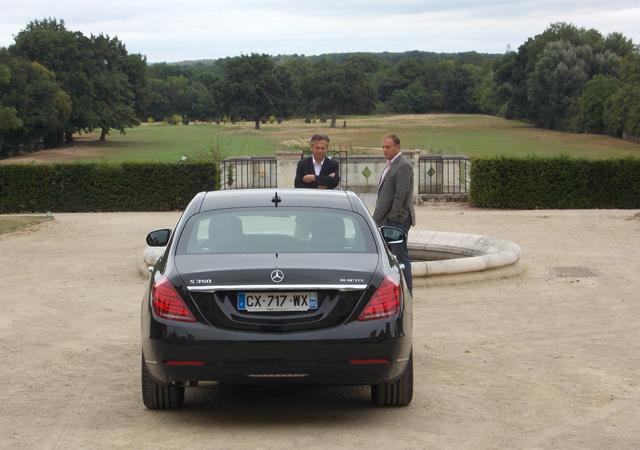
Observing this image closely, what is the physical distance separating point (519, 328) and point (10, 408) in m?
5.49

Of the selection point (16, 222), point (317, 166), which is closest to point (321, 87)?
point (16, 222)

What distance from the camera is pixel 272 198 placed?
336 inches

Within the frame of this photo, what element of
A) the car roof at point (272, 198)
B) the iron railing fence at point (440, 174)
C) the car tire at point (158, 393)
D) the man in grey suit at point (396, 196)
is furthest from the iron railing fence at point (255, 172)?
the car tire at point (158, 393)

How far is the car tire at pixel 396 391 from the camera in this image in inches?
314

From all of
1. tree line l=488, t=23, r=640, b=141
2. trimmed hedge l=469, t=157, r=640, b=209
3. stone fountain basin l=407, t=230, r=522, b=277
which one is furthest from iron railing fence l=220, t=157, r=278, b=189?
tree line l=488, t=23, r=640, b=141

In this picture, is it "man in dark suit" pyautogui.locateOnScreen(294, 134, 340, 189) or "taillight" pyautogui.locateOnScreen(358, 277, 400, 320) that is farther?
"man in dark suit" pyautogui.locateOnScreen(294, 134, 340, 189)

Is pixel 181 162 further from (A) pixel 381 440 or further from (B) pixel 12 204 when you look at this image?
(A) pixel 381 440

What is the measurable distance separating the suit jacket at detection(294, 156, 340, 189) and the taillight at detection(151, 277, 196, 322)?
5.54 metres

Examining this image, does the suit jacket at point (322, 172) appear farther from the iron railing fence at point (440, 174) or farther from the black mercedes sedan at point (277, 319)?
the iron railing fence at point (440, 174)

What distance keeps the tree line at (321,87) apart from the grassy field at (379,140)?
243 cm

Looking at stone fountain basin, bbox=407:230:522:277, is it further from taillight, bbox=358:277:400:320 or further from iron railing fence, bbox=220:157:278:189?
iron railing fence, bbox=220:157:278:189

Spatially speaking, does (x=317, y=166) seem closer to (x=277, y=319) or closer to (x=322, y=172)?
(x=322, y=172)

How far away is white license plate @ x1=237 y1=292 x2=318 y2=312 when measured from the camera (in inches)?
286

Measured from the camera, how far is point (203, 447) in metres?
7.00
